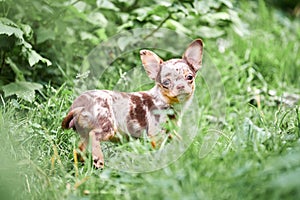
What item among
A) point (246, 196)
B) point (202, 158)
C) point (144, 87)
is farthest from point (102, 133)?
point (144, 87)

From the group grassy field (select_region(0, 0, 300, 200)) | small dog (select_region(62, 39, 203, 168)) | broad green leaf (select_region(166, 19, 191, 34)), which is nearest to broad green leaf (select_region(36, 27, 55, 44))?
grassy field (select_region(0, 0, 300, 200))

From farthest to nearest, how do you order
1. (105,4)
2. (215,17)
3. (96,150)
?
(215,17) < (105,4) < (96,150)

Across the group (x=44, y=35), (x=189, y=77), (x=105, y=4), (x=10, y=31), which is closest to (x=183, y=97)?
(x=189, y=77)

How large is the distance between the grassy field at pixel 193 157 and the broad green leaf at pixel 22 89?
0.05m

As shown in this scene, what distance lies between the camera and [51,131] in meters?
2.93

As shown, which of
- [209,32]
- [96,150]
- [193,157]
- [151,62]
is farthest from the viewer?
[209,32]

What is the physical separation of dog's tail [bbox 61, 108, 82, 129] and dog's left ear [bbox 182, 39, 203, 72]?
0.56 m

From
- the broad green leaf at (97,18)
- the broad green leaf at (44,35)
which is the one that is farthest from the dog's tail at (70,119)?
the broad green leaf at (97,18)

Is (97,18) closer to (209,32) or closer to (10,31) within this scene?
(209,32)

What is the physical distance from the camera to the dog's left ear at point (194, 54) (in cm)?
274

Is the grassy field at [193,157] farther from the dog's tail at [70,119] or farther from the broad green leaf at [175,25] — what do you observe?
the broad green leaf at [175,25]

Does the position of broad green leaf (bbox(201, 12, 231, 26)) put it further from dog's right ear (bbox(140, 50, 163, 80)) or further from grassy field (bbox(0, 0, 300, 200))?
dog's right ear (bbox(140, 50, 163, 80))

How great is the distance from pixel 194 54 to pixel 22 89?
106 cm

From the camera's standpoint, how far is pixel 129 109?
2641 millimetres
